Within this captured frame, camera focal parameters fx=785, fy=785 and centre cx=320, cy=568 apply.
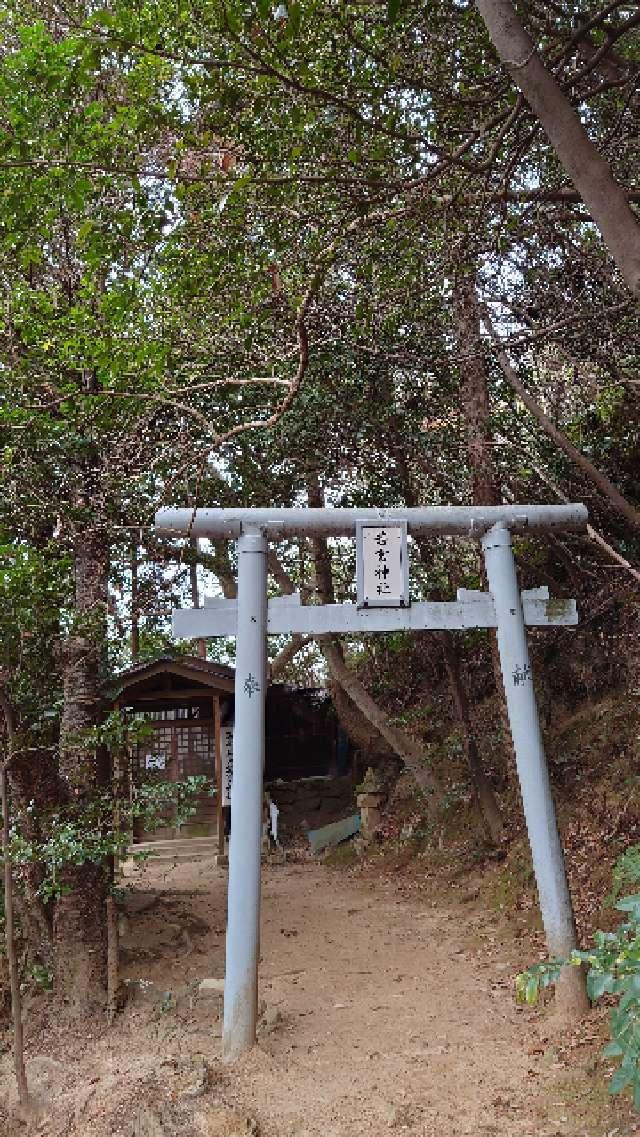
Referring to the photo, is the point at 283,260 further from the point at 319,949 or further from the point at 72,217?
the point at 319,949

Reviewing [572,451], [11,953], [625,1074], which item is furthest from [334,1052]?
[572,451]

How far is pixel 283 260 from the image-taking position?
651cm

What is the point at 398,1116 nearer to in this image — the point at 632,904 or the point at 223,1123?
the point at 223,1123

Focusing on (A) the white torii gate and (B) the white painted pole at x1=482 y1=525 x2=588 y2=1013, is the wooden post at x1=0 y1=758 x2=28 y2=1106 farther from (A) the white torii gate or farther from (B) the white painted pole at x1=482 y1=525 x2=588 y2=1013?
(B) the white painted pole at x1=482 y1=525 x2=588 y2=1013

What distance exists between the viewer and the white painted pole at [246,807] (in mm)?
5199

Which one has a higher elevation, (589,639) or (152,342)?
(152,342)

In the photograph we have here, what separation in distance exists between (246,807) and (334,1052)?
5.78 ft

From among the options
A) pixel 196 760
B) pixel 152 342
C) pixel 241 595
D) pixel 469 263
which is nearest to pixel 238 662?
pixel 241 595

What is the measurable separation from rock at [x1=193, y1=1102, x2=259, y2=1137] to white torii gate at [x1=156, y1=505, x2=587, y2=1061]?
530mm

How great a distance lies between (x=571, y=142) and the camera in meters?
4.10

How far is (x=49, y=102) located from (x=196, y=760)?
12067 mm

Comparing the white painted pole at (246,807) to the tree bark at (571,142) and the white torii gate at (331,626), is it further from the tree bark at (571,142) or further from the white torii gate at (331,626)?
the tree bark at (571,142)

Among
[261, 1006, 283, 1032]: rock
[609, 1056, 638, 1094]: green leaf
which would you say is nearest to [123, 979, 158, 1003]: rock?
[261, 1006, 283, 1032]: rock

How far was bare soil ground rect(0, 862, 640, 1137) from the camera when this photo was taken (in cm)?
443
